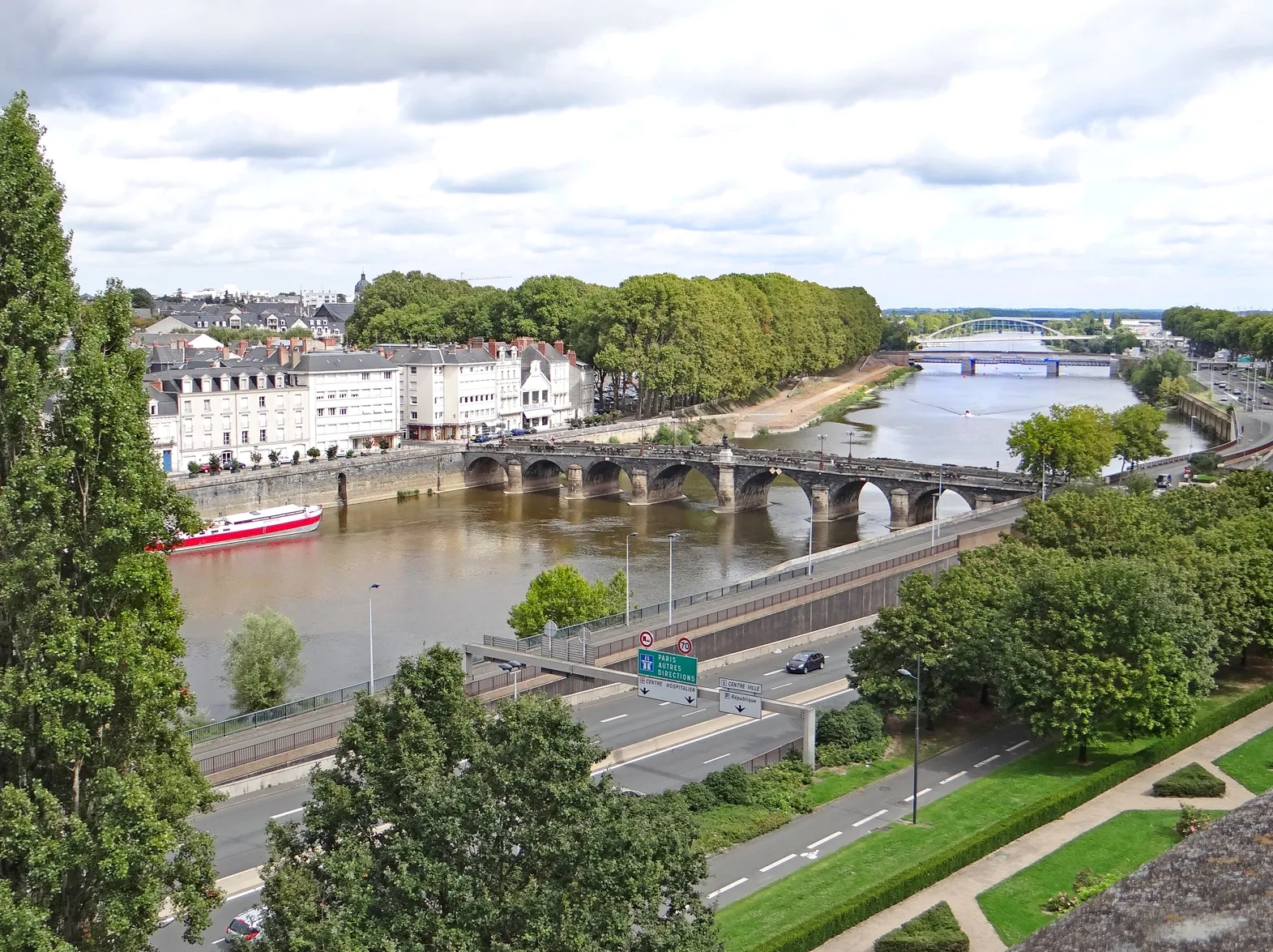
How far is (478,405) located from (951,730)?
264ft

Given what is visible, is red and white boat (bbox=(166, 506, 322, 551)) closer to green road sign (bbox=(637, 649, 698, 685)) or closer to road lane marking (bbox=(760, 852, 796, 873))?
green road sign (bbox=(637, 649, 698, 685))

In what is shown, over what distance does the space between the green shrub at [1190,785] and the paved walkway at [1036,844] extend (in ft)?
0.75

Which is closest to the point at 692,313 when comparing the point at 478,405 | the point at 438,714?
the point at 478,405

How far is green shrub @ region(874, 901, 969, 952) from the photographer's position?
28000mm

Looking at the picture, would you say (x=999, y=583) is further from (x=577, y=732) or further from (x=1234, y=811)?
(x=1234, y=811)

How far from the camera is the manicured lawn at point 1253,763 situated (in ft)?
126

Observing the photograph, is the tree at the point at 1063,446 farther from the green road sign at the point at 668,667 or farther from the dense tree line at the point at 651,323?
the green road sign at the point at 668,667

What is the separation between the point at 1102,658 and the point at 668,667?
41.9 feet

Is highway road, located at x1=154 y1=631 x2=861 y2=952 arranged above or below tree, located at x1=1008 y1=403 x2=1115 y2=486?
below

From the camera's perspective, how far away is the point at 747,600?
53.8m

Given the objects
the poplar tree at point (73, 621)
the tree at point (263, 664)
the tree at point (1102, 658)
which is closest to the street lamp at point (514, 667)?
the tree at point (263, 664)

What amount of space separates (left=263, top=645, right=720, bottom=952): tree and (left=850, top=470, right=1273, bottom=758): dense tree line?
20.5 m

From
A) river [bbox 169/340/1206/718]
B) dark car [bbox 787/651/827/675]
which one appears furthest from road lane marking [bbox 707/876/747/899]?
river [bbox 169/340/1206/718]

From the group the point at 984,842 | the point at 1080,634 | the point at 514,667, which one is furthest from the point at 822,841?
the point at 514,667
